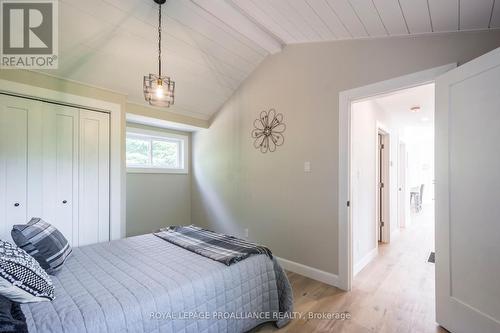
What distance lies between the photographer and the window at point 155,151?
3.94m

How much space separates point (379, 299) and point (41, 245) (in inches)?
111

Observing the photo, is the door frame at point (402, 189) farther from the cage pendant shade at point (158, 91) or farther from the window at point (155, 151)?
the cage pendant shade at point (158, 91)

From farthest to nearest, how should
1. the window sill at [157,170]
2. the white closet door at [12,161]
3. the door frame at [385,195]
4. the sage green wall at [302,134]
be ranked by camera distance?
the door frame at [385,195]
the window sill at [157,170]
the white closet door at [12,161]
the sage green wall at [302,134]

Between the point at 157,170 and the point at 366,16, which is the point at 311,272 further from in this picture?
the point at 157,170

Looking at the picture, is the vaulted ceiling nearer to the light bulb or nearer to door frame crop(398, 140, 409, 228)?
the light bulb

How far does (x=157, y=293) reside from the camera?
129cm

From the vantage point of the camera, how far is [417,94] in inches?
124

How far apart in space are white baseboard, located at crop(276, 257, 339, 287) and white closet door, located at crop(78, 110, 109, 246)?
2300 millimetres

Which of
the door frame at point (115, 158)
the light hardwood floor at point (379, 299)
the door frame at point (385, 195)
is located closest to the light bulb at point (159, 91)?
the door frame at point (115, 158)

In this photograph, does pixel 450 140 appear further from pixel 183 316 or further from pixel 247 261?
pixel 183 316

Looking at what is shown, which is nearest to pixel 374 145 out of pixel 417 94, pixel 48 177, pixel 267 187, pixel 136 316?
pixel 417 94

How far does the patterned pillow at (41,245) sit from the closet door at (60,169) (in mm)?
1042

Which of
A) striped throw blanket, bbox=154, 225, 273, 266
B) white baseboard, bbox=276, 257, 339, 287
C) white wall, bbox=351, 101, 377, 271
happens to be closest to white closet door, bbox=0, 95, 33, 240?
striped throw blanket, bbox=154, 225, 273, 266

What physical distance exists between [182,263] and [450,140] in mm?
2189
